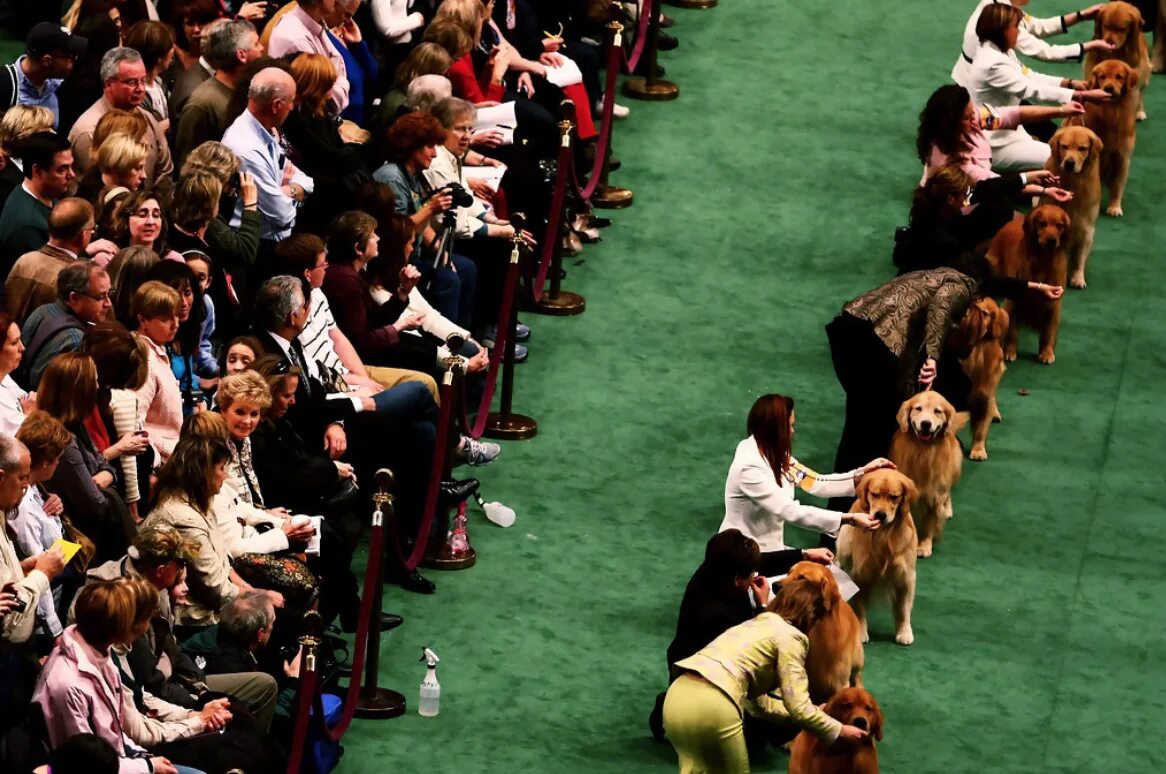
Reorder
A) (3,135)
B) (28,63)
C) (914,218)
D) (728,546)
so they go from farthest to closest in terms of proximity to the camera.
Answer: (914,218) < (28,63) < (3,135) < (728,546)

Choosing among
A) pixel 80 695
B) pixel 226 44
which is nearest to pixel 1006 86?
pixel 226 44

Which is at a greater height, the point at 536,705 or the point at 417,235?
the point at 417,235

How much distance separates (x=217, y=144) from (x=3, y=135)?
0.93 meters

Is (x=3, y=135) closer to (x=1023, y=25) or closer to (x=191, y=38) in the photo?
(x=191, y=38)

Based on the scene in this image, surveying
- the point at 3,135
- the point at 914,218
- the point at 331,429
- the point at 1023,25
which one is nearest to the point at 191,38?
the point at 3,135

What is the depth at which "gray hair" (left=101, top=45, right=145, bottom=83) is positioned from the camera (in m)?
11.1

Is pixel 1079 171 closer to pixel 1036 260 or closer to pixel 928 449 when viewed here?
pixel 1036 260

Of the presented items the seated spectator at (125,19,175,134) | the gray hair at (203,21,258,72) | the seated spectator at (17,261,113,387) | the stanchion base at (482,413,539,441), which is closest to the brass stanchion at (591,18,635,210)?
the stanchion base at (482,413,539,441)

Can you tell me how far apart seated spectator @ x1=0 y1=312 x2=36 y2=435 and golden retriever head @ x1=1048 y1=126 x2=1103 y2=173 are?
6780 mm

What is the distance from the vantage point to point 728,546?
32.6 ft

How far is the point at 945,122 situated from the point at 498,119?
7.93ft

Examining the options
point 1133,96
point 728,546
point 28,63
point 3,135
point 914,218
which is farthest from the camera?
point 1133,96

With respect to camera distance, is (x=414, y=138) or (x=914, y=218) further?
(x=914, y=218)

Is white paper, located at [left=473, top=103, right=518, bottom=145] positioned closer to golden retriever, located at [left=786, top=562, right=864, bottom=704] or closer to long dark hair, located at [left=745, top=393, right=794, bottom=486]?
long dark hair, located at [left=745, top=393, right=794, bottom=486]
